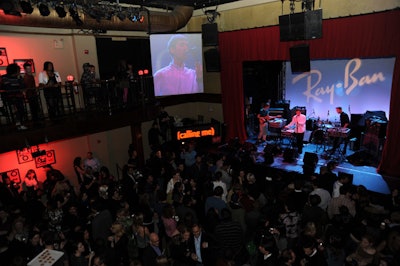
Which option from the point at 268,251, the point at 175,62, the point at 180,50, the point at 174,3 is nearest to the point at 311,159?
the point at 268,251

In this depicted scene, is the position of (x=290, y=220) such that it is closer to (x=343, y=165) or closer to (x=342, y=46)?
(x=343, y=165)

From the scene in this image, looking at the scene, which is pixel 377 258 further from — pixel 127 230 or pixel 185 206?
pixel 127 230

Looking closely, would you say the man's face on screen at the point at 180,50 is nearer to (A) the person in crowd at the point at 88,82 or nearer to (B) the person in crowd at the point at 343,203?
(A) the person in crowd at the point at 88,82

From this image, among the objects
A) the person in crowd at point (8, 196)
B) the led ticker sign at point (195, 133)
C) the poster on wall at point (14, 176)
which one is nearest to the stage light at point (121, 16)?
the led ticker sign at point (195, 133)

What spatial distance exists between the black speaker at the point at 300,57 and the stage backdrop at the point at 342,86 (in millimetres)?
2994

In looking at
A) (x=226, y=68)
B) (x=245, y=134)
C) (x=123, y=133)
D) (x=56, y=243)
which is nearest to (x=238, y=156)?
(x=245, y=134)

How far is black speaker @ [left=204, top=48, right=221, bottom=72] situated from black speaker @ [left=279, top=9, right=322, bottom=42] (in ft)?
9.25

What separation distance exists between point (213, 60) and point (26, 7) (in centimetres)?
557

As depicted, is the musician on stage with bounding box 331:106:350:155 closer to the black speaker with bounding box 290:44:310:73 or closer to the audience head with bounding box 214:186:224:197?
the black speaker with bounding box 290:44:310:73

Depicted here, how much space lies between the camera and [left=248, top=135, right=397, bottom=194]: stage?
748 centimetres

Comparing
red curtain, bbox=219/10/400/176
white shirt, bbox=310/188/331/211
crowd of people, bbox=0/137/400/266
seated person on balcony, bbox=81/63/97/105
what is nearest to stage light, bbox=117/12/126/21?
seated person on balcony, bbox=81/63/97/105

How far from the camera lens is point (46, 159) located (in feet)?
30.2

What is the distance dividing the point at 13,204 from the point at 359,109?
9.99 metres

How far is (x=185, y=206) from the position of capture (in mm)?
5258
